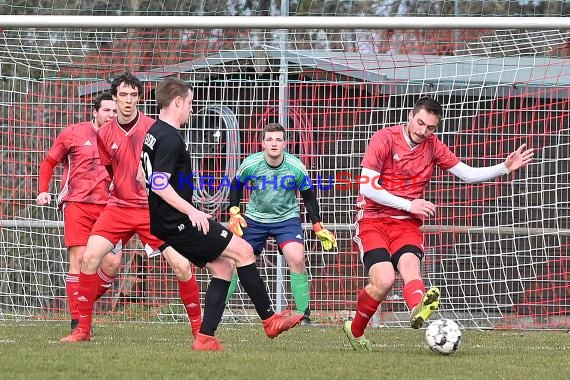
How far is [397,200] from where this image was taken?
8375 mm

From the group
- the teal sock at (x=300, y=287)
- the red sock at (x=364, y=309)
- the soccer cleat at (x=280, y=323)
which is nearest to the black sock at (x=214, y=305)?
the soccer cleat at (x=280, y=323)

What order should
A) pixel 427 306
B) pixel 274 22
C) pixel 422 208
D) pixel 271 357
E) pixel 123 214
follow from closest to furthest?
pixel 271 357 < pixel 427 306 < pixel 422 208 < pixel 123 214 < pixel 274 22

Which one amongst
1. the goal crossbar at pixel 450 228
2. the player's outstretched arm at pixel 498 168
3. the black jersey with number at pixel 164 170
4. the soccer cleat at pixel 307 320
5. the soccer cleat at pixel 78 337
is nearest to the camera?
the black jersey with number at pixel 164 170

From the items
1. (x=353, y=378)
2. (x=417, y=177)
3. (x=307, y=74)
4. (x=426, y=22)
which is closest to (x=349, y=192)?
(x=307, y=74)

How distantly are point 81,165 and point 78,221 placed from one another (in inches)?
20.6

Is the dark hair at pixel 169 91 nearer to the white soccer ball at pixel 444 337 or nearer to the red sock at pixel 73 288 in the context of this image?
the white soccer ball at pixel 444 337

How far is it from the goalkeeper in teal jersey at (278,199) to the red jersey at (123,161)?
1.75 m

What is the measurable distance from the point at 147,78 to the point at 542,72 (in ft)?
14.5

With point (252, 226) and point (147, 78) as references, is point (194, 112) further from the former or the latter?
point (252, 226)

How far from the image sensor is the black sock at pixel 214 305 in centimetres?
785

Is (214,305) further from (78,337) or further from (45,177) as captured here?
(45,177)

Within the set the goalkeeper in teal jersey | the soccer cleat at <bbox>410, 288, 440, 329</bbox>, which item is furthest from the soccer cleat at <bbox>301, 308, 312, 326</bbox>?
the soccer cleat at <bbox>410, 288, 440, 329</bbox>

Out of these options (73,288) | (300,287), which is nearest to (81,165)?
(73,288)

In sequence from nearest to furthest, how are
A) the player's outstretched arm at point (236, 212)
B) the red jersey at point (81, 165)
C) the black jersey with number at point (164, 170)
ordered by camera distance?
the black jersey with number at point (164, 170)
the player's outstretched arm at point (236, 212)
the red jersey at point (81, 165)
